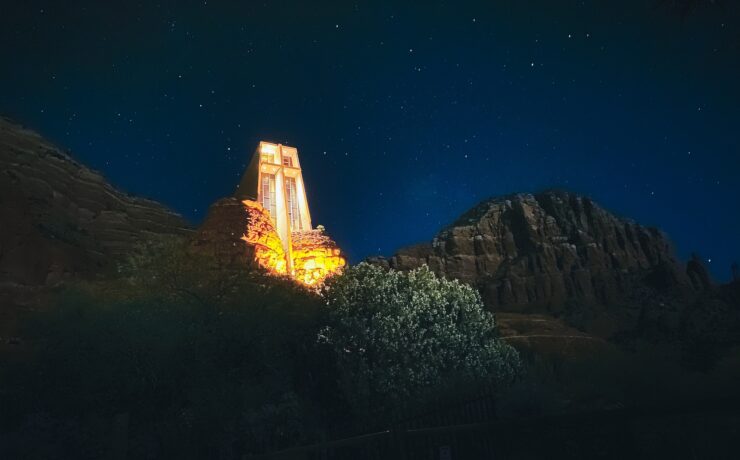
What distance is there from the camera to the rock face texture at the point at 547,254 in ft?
278

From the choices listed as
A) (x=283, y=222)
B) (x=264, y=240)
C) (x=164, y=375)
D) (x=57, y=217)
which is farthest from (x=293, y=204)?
(x=164, y=375)

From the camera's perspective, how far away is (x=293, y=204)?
4569 centimetres

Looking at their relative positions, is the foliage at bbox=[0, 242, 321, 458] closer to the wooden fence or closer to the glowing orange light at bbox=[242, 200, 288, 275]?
the wooden fence

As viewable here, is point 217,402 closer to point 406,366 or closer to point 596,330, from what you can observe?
point 406,366

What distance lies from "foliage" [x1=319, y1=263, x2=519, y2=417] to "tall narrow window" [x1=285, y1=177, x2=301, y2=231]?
19693mm

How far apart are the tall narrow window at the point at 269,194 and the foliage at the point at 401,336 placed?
20213 millimetres

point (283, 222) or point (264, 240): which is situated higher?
point (283, 222)

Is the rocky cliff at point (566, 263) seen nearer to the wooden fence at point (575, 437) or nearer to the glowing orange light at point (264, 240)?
the glowing orange light at point (264, 240)

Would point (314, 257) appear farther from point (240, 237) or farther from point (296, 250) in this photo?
point (240, 237)

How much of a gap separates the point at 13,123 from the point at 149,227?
24.7 metres

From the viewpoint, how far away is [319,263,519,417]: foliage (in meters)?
20.1

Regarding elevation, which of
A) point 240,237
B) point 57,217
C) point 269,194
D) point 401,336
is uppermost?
point 269,194

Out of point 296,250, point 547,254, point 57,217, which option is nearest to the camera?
point 296,250

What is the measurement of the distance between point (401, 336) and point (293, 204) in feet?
89.5
